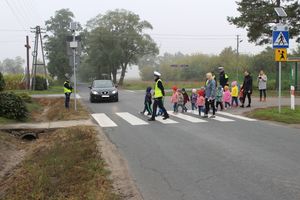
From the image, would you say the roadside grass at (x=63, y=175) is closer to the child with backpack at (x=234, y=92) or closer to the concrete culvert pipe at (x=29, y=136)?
the concrete culvert pipe at (x=29, y=136)

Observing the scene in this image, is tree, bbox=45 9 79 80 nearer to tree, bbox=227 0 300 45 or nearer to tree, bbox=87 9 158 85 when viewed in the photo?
tree, bbox=87 9 158 85

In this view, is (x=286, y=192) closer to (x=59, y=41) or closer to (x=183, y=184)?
(x=183, y=184)

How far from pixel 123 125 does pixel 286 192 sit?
27.9 ft

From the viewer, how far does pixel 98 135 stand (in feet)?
37.6

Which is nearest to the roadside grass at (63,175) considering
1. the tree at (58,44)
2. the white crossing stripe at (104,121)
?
the white crossing stripe at (104,121)

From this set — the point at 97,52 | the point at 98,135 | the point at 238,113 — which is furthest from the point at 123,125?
the point at 97,52

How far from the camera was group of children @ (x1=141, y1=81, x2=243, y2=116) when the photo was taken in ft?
54.0

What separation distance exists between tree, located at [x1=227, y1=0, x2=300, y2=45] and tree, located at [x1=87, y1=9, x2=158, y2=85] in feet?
141

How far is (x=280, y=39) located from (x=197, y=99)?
4.05 meters

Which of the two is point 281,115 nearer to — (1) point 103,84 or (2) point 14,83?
(1) point 103,84

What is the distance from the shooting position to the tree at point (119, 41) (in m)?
74.7

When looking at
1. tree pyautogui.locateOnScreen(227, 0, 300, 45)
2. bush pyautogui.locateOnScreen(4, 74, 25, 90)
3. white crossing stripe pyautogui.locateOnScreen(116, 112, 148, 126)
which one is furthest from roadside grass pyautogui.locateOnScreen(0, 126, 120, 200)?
bush pyautogui.locateOnScreen(4, 74, 25, 90)

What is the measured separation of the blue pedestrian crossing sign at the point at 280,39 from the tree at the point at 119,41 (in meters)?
59.4

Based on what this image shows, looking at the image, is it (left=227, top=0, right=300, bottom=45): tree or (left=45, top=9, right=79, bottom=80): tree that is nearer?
(left=227, top=0, right=300, bottom=45): tree
